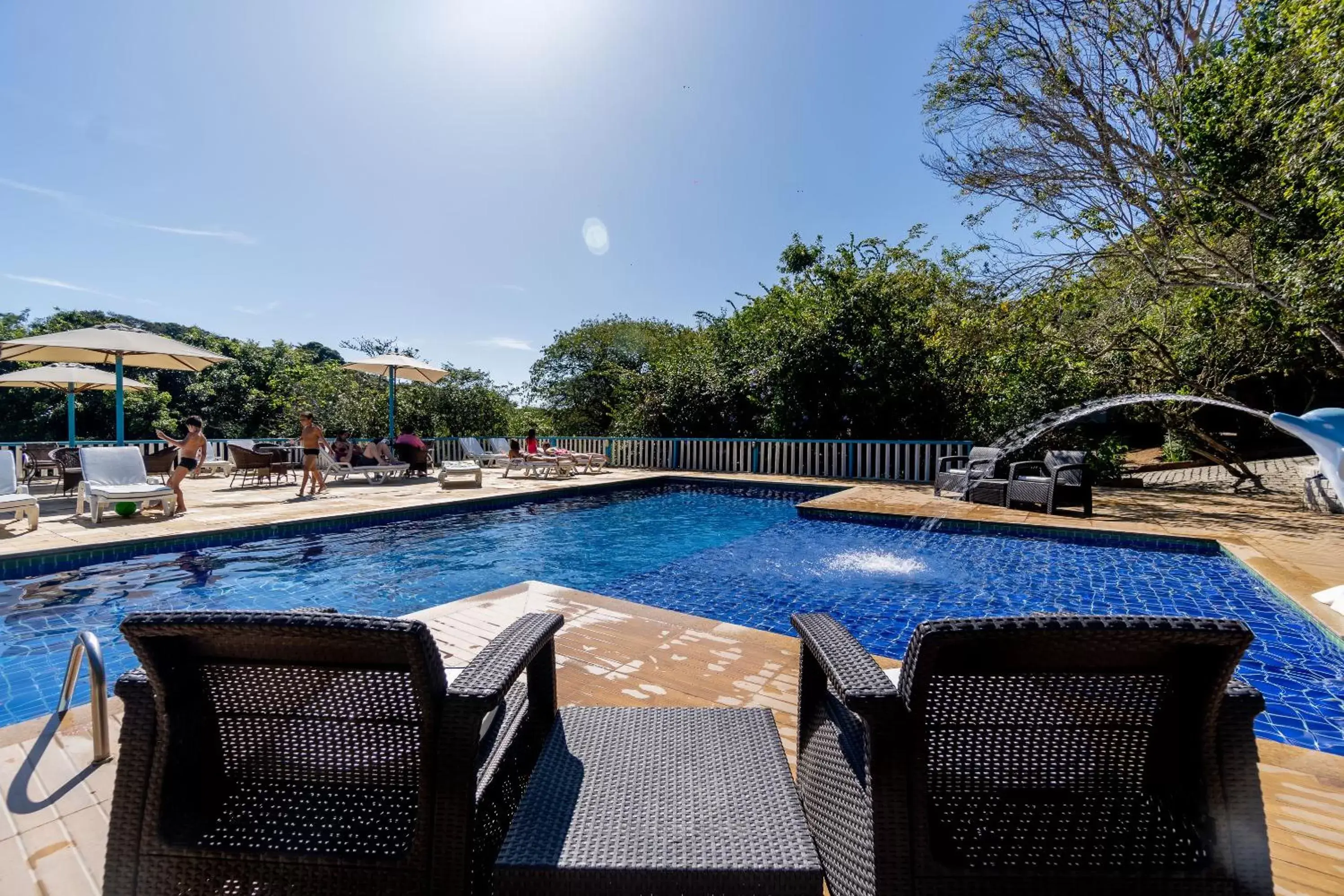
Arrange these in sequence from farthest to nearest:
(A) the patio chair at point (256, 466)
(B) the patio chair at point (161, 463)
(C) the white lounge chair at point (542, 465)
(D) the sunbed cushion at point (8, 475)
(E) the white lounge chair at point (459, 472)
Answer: (C) the white lounge chair at point (542, 465) < (E) the white lounge chair at point (459, 472) < (A) the patio chair at point (256, 466) < (B) the patio chair at point (161, 463) < (D) the sunbed cushion at point (8, 475)

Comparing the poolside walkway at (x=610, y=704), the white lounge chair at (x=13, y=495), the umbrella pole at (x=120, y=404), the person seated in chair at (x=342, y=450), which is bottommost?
the poolside walkway at (x=610, y=704)

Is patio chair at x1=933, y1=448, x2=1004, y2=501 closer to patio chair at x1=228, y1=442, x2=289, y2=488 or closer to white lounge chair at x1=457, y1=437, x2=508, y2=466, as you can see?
white lounge chair at x1=457, y1=437, x2=508, y2=466

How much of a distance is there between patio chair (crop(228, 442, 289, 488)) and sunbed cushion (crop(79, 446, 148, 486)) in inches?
71.0

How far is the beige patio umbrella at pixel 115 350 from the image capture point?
748 cm

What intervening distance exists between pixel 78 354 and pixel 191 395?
47.2 feet

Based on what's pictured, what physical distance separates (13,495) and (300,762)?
7560 mm

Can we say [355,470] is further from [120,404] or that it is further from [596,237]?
[596,237]

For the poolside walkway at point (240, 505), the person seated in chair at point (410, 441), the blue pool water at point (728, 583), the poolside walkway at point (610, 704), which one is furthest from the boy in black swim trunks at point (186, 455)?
the poolside walkway at point (610, 704)

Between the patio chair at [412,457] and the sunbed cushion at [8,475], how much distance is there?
517 cm

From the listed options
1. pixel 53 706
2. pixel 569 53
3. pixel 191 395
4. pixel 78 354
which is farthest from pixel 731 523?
pixel 191 395

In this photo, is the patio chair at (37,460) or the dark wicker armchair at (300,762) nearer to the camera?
the dark wicker armchair at (300,762)

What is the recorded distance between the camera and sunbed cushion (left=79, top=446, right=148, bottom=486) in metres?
6.28

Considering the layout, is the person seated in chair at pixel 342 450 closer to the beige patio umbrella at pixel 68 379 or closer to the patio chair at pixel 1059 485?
the beige patio umbrella at pixel 68 379

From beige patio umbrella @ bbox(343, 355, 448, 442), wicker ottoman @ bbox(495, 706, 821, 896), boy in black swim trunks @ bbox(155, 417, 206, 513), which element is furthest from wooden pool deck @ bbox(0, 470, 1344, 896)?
beige patio umbrella @ bbox(343, 355, 448, 442)
